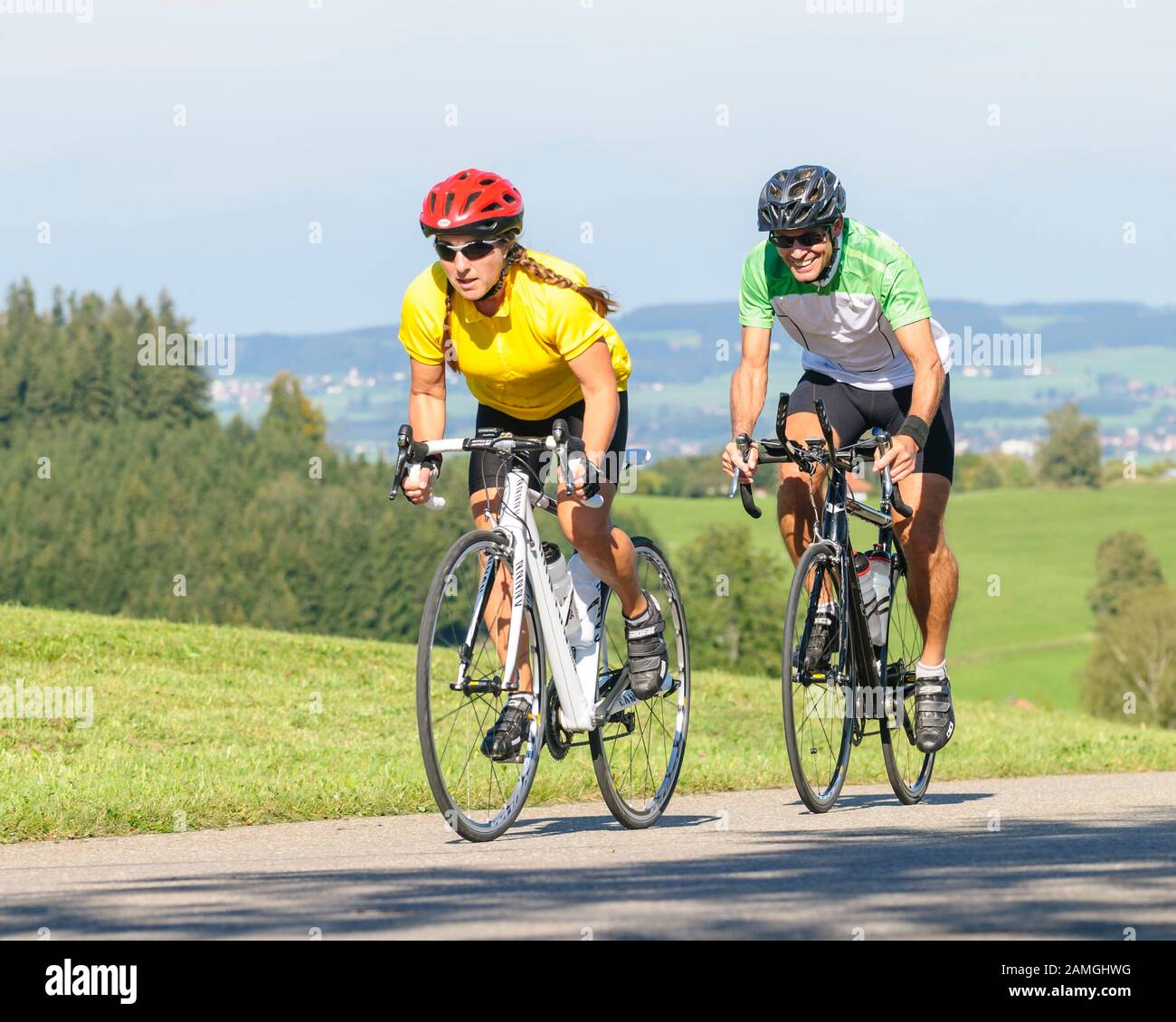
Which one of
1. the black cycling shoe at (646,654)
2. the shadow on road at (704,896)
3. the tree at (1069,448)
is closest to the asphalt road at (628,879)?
the shadow on road at (704,896)

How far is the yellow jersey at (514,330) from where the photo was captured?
708 centimetres

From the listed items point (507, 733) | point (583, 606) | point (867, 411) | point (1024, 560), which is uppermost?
point (867, 411)

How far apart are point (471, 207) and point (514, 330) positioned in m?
0.51

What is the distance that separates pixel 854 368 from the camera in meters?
8.68

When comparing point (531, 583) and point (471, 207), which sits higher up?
point (471, 207)

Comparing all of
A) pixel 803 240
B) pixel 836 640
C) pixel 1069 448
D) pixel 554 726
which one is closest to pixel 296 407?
pixel 1069 448

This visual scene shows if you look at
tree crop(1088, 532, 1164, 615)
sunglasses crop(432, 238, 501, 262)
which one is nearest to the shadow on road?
sunglasses crop(432, 238, 501, 262)

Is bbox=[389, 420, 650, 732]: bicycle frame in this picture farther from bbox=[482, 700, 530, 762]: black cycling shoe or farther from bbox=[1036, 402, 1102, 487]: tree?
bbox=[1036, 402, 1102, 487]: tree

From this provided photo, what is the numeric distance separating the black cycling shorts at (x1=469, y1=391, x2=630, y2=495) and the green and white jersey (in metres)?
0.91

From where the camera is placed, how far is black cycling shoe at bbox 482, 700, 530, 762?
277 inches

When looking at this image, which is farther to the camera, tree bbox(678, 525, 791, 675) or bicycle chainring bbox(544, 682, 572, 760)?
tree bbox(678, 525, 791, 675)

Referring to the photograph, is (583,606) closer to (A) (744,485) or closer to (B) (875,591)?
(A) (744,485)
